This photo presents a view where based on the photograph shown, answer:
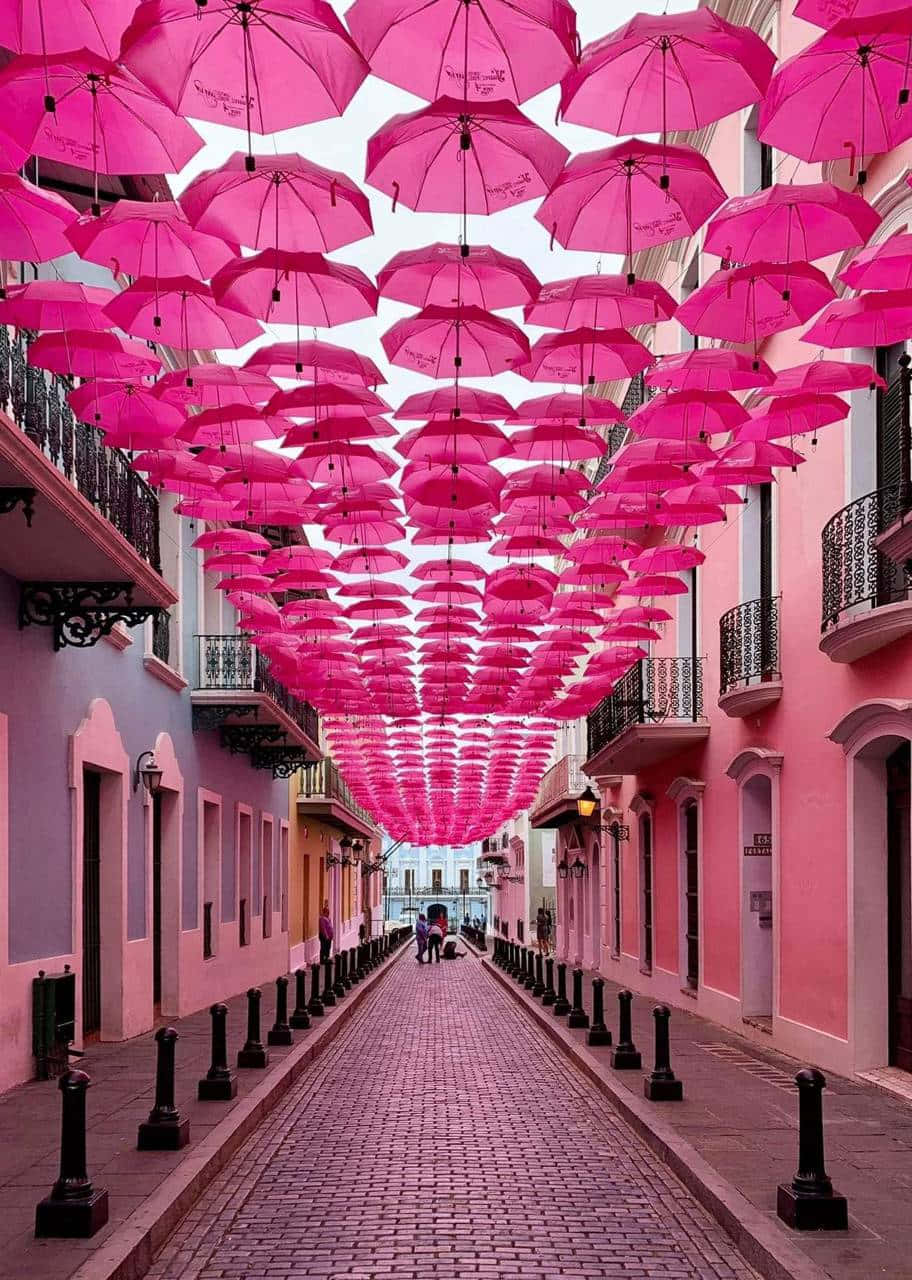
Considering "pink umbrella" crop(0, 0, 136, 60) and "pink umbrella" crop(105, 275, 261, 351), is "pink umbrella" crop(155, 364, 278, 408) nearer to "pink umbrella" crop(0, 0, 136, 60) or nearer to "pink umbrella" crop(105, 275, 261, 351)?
"pink umbrella" crop(105, 275, 261, 351)

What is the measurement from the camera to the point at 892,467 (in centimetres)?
1313

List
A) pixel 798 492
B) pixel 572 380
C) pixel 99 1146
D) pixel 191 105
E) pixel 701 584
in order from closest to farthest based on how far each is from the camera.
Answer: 1. pixel 191 105
2. pixel 99 1146
3. pixel 572 380
4. pixel 798 492
5. pixel 701 584

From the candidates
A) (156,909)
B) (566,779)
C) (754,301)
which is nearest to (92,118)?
(754,301)

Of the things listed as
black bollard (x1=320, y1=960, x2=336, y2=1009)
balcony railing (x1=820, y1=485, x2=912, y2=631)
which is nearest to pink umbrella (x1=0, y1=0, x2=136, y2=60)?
balcony railing (x1=820, y1=485, x2=912, y2=631)

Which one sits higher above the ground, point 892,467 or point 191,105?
point 191,105

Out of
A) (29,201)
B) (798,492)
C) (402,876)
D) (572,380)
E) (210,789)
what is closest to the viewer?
(29,201)

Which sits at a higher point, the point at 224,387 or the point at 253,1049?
the point at 224,387

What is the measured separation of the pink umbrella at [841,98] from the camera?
6.95m

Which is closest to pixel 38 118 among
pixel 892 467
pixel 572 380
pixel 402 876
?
pixel 572 380

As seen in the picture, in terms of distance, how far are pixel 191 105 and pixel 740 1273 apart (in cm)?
654

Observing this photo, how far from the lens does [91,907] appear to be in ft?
55.8

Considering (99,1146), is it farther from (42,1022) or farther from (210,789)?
(210,789)

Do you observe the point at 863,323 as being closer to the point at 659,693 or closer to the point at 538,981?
the point at 659,693

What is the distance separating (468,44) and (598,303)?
308cm
